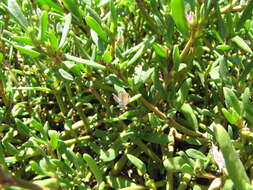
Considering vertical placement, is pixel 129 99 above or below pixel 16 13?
below

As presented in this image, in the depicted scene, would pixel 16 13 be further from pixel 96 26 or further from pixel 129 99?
pixel 129 99

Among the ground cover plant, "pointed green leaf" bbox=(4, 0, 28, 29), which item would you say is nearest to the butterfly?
the ground cover plant

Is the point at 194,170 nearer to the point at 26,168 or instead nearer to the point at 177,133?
the point at 177,133

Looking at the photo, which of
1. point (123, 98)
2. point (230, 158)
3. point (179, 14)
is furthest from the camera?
point (123, 98)

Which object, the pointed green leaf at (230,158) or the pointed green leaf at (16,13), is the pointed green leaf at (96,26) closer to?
the pointed green leaf at (16,13)

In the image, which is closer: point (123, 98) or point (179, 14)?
point (179, 14)

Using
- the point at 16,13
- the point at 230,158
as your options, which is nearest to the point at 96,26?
the point at 16,13

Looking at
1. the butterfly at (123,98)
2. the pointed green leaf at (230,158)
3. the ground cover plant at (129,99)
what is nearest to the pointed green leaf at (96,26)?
the ground cover plant at (129,99)

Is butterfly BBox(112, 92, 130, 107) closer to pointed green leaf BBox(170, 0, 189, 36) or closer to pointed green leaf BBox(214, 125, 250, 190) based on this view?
pointed green leaf BBox(170, 0, 189, 36)
